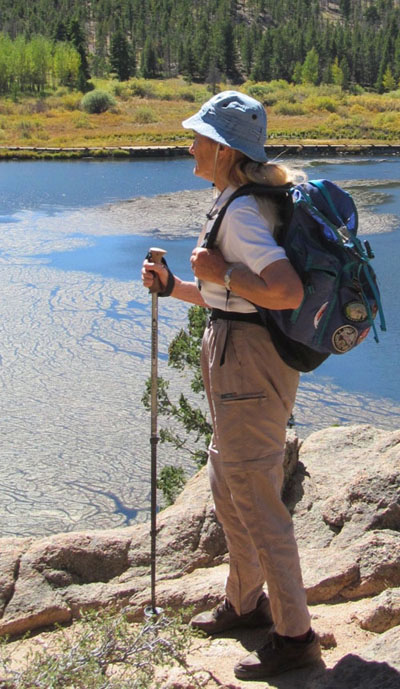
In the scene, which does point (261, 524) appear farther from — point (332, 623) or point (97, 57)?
point (97, 57)

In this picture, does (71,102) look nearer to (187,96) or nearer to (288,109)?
(187,96)

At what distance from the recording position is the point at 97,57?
292ft

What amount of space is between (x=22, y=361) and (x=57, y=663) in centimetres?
→ 714

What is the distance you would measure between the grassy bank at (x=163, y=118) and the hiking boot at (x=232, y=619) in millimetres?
37771

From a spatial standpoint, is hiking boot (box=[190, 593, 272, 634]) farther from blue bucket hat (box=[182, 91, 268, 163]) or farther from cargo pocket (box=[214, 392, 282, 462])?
blue bucket hat (box=[182, 91, 268, 163])

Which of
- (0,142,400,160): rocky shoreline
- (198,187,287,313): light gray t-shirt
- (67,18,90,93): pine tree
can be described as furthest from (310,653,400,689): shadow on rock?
(67,18,90,93): pine tree

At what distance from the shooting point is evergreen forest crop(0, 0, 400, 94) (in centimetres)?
7806

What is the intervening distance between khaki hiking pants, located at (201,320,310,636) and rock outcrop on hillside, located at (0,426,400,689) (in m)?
0.35

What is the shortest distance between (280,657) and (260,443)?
0.54 meters

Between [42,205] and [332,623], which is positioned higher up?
[332,623]

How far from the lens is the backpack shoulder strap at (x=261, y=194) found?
2.16 metres

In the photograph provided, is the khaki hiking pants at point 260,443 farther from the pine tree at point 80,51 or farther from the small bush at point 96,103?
the pine tree at point 80,51

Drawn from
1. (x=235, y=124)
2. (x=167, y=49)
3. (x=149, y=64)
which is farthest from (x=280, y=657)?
(x=167, y=49)

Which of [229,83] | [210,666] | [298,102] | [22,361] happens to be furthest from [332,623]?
[229,83]
